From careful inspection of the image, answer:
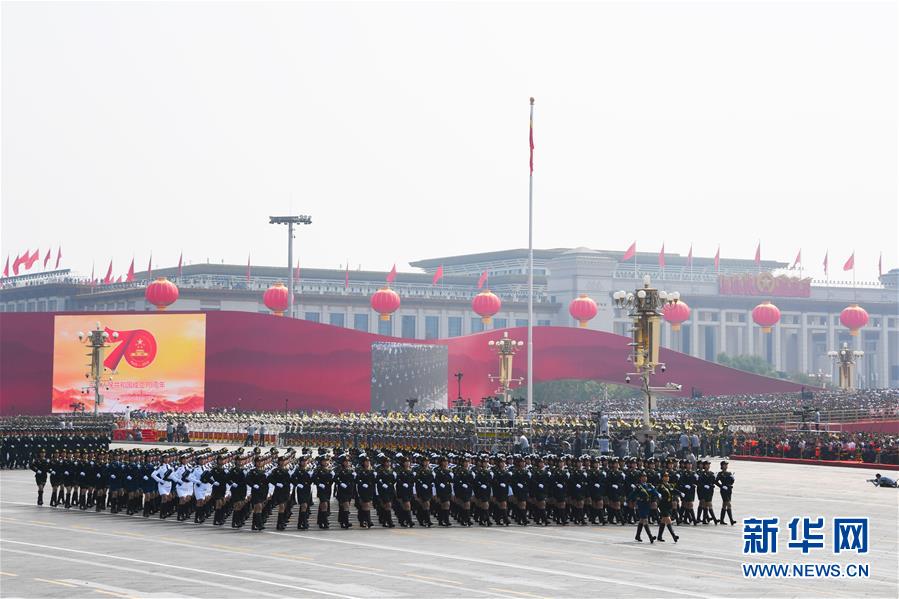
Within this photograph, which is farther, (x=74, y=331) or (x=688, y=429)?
(x=74, y=331)

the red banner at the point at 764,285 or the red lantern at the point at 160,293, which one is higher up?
the red banner at the point at 764,285

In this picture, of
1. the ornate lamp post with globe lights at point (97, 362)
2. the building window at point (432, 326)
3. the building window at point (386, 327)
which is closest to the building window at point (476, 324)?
the building window at point (432, 326)

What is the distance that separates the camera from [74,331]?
223 feet

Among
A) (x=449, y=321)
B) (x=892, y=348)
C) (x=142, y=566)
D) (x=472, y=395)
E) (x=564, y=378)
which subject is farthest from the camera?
(x=892, y=348)

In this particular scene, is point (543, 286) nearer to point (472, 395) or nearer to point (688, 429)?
point (472, 395)

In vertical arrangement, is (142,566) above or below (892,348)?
below

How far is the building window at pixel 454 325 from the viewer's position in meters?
114

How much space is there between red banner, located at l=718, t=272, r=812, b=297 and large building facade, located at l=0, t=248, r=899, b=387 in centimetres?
10

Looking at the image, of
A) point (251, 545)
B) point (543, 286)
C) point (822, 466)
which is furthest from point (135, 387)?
point (543, 286)

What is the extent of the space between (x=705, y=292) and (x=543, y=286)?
53.6 ft

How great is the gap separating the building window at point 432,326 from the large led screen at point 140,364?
46.9 m

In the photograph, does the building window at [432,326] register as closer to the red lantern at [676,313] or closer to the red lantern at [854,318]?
the red lantern at [676,313]

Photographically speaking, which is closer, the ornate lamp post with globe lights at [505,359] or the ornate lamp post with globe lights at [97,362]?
the ornate lamp post with globe lights at [97,362]

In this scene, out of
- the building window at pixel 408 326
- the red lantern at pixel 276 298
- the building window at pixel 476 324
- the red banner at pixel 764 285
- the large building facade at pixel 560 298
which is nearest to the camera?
the red lantern at pixel 276 298
